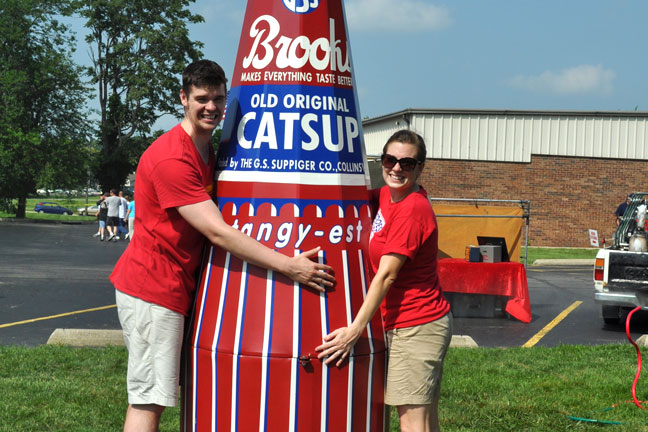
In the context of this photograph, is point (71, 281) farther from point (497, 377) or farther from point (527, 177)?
point (527, 177)

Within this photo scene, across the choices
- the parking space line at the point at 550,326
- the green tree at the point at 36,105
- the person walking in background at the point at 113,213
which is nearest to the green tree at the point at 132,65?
the green tree at the point at 36,105

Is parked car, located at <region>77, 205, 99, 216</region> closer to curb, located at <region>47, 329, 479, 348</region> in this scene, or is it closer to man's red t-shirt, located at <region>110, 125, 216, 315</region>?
curb, located at <region>47, 329, 479, 348</region>

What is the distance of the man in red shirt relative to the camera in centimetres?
350

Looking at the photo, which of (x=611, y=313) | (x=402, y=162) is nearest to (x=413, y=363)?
(x=402, y=162)

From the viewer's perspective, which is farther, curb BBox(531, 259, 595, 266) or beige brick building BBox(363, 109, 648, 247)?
beige brick building BBox(363, 109, 648, 247)

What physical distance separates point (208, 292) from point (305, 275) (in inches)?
20.0

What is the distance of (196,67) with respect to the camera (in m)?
3.63

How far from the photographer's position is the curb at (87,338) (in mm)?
8203

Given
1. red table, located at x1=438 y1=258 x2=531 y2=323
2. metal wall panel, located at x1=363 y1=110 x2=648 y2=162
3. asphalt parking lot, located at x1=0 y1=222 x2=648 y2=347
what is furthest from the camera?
metal wall panel, located at x1=363 y1=110 x2=648 y2=162

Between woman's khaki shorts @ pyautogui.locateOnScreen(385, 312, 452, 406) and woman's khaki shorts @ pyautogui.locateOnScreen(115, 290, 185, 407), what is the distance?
3.42ft

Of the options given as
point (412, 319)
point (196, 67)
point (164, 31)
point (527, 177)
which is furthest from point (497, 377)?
point (164, 31)

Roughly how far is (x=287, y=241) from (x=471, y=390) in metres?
3.70

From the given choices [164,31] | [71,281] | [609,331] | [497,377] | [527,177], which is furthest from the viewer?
[164,31]

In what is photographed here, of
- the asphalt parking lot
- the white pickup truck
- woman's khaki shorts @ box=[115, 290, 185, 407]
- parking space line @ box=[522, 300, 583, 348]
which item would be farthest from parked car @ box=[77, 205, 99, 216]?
woman's khaki shorts @ box=[115, 290, 185, 407]
